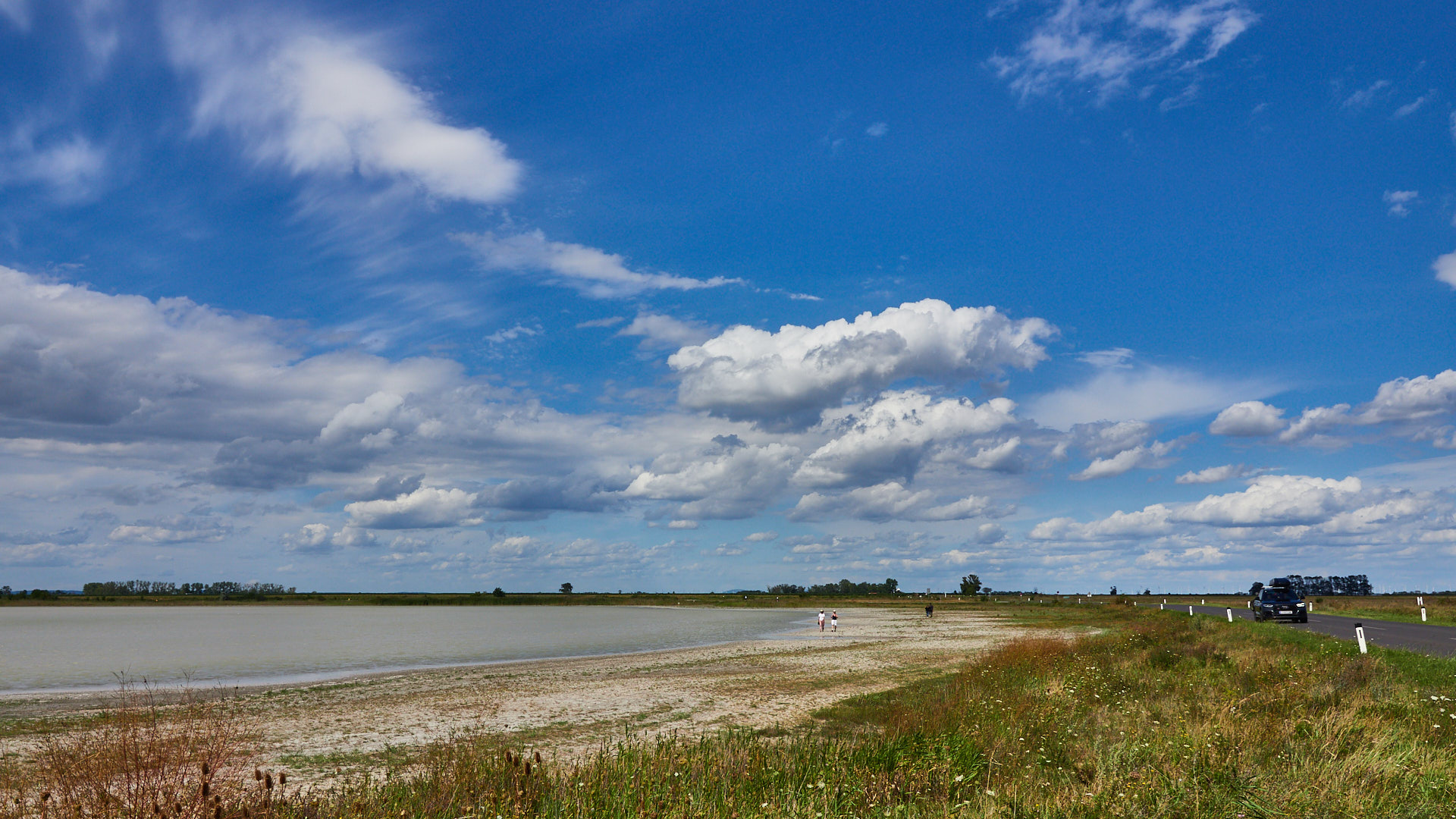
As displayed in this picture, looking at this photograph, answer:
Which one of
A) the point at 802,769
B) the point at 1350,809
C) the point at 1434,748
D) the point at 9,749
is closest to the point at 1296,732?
the point at 1434,748

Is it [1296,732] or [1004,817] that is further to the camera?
[1296,732]

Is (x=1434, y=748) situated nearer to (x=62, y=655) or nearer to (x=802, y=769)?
(x=802, y=769)

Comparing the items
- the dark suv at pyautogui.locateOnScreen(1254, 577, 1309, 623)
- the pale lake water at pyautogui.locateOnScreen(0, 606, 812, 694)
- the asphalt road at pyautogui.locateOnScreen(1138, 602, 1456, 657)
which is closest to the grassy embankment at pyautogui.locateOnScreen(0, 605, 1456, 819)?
the asphalt road at pyautogui.locateOnScreen(1138, 602, 1456, 657)

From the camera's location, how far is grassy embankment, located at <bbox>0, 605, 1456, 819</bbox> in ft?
25.8

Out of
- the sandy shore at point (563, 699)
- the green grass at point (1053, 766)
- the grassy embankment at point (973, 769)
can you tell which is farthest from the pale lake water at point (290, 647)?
the green grass at point (1053, 766)

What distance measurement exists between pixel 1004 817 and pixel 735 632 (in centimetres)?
6386

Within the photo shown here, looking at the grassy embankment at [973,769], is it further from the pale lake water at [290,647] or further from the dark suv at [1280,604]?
the dark suv at [1280,604]

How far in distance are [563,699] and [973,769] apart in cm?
1934

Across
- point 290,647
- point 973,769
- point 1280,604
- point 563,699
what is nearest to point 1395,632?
point 1280,604

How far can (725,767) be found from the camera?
1018 centimetres

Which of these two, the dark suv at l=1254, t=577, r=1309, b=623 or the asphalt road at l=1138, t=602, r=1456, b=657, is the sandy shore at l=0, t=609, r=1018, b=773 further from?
the dark suv at l=1254, t=577, r=1309, b=623

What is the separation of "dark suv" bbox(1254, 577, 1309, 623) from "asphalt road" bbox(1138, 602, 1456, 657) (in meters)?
0.97

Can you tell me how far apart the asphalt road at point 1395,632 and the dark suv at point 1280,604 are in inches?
38.2

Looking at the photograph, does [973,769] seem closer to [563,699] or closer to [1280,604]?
[563,699]
